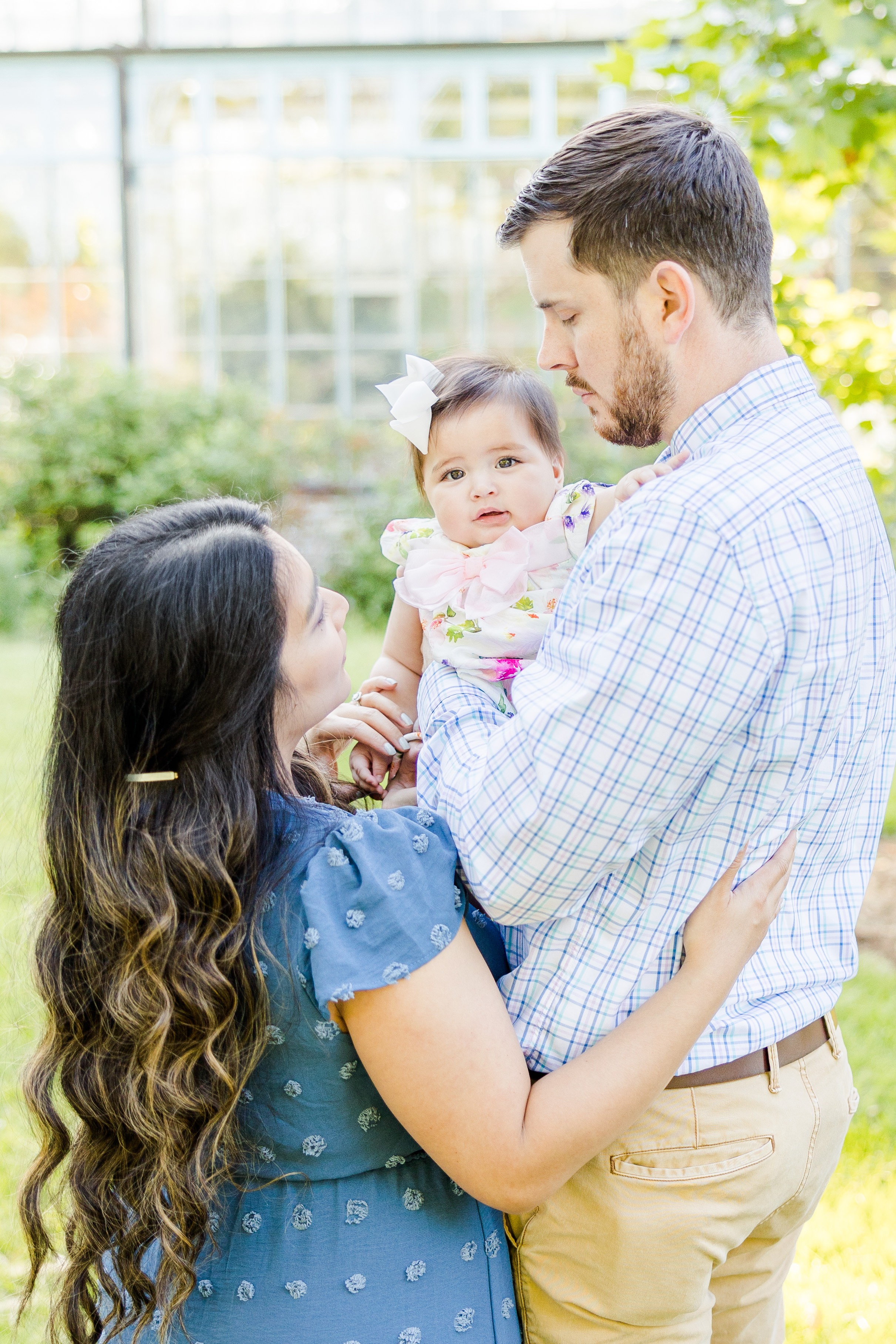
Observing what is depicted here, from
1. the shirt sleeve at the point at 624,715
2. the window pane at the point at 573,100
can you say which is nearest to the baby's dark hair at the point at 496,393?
the shirt sleeve at the point at 624,715

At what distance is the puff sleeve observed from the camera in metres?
1.42

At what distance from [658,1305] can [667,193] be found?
1.56 m

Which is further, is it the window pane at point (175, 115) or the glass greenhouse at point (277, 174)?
the window pane at point (175, 115)

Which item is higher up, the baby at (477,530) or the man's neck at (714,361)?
the man's neck at (714,361)

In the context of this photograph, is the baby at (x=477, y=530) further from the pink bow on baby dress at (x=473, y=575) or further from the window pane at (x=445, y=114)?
the window pane at (x=445, y=114)

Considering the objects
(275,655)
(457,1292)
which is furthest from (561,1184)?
(275,655)

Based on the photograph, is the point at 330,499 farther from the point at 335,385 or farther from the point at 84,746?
the point at 84,746

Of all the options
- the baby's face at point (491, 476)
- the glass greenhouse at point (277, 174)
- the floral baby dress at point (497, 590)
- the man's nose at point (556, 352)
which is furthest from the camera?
the glass greenhouse at point (277, 174)

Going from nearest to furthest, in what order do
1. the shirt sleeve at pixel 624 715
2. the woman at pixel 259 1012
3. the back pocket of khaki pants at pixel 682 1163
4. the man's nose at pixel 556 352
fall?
the shirt sleeve at pixel 624 715 → the woman at pixel 259 1012 → the back pocket of khaki pants at pixel 682 1163 → the man's nose at pixel 556 352

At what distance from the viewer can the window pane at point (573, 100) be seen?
15.0 m

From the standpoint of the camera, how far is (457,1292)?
1.56 meters

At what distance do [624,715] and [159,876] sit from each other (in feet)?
2.10

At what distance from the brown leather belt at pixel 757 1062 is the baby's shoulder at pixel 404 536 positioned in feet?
3.69

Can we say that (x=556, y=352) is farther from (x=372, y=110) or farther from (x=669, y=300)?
(x=372, y=110)
